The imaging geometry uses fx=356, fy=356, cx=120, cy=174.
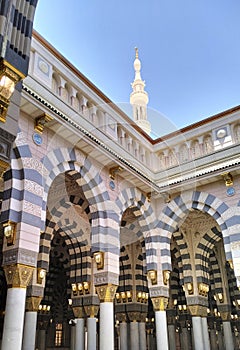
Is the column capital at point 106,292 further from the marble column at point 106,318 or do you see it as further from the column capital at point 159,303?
the column capital at point 159,303

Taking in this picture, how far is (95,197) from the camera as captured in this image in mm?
10109

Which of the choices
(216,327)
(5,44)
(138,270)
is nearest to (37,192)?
(5,44)

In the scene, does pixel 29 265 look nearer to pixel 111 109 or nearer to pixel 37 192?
pixel 37 192

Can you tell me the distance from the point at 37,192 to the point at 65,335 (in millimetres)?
15864

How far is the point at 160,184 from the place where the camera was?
12.6 meters

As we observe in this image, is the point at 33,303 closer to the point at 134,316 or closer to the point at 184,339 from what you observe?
the point at 134,316

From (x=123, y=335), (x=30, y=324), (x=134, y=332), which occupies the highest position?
(x=30, y=324)

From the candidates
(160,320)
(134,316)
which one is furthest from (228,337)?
(160,320)

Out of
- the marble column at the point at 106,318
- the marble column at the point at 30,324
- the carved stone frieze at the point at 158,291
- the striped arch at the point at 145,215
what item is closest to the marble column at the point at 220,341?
the carved stone frieze at the point at 158,291

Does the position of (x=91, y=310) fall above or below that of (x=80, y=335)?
above

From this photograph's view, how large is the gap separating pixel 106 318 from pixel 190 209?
4.77 meters

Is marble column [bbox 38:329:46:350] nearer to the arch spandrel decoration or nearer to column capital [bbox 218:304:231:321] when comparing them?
column capital [bbox 218:304:231:321]

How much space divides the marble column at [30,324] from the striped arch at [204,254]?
6.26m

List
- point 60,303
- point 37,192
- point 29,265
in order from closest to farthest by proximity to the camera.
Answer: point 29,265
point 37,192
point 60,303
